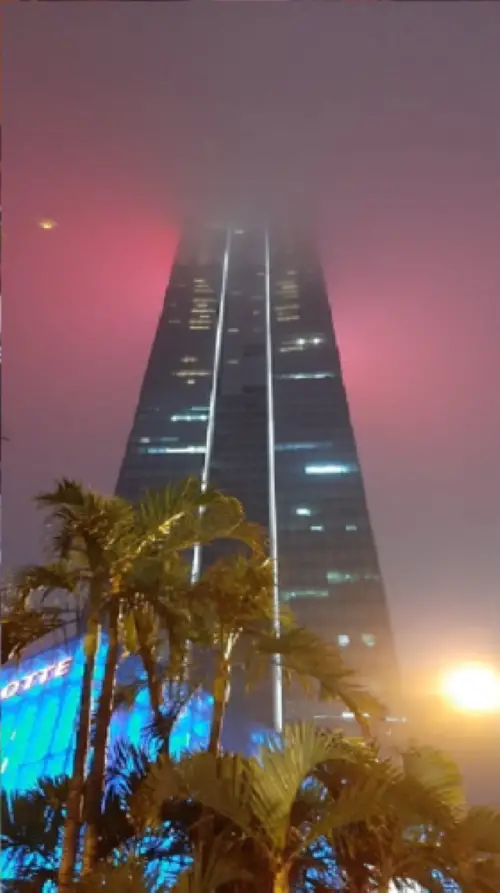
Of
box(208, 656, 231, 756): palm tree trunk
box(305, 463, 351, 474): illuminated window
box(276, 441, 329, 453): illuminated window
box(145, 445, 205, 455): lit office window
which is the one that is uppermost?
box(276, 441, 329, 453): illuminated window

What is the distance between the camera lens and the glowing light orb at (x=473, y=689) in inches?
168

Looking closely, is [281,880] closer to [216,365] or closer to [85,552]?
[85,552]

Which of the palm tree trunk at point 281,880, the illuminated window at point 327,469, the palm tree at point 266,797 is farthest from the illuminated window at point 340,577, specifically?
the palm tree trunk at point 281,880

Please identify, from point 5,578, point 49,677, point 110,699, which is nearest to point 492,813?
point 110,699

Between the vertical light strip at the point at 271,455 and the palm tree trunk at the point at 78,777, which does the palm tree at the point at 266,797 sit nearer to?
the palm tree trunk at the point at 78,777

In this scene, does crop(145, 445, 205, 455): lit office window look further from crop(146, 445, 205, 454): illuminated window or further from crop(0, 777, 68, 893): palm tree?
crop(0, 777, 68, 893): palm tree

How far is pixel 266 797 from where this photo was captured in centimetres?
274

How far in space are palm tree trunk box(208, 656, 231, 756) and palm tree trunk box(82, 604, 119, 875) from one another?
0.53m

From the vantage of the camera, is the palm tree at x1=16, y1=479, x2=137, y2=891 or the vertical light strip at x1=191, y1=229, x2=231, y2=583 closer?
the palm tree at x1=16, y1=479, x2=137, y2=891

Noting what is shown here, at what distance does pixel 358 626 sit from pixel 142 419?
1954 centimetres

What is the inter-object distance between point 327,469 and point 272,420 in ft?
19.7

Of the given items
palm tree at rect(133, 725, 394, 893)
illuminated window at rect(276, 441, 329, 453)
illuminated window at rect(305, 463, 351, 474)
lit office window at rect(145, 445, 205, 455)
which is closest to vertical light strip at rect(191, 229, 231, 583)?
lit office window at rect(145, 445, 205, 455)

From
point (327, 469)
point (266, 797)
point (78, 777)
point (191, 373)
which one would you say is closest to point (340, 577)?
point (327, 469)

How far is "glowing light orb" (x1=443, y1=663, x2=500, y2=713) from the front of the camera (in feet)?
14.0
